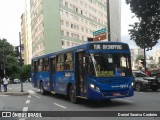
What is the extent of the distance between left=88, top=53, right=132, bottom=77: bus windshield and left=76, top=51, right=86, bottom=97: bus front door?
825mm

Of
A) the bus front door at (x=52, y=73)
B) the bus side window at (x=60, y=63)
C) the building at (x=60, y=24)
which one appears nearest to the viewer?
the bus side window at (x=60, y=63)

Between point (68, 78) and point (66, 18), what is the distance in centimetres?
6488

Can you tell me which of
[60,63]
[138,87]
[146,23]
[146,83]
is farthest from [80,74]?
[146,23]

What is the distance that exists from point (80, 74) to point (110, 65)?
1.73m

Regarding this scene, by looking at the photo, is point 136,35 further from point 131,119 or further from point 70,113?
point 131,119

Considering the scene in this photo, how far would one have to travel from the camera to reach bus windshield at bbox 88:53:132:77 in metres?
14.7

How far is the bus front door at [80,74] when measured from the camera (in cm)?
1552

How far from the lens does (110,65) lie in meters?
15.0

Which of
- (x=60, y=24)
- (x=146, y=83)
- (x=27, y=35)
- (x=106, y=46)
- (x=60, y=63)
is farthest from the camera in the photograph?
(x=27, y=35)

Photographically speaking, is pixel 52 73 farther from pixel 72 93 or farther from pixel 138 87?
pixel 138 87

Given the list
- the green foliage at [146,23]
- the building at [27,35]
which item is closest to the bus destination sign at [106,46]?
the green foliage at [146,23]

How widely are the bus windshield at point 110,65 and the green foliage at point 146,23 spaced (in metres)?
13.3

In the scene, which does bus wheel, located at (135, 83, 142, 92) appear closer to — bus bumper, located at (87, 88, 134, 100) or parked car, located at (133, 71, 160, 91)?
parked car, located at (133, 71, 160, 91)

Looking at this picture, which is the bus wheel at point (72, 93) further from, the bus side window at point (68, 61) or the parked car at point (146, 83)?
the parked car at point (146, 83)
